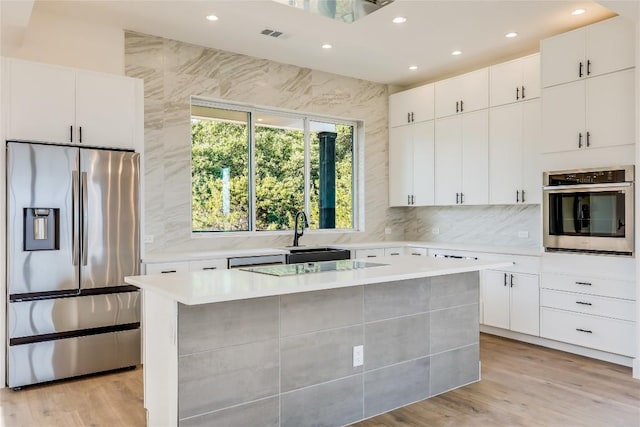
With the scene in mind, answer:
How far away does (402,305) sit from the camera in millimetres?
3109

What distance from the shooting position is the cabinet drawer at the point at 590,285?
375 centimetres

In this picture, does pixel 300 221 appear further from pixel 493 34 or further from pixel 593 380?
pixel 593 380

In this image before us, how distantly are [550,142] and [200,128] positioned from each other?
11.2ft

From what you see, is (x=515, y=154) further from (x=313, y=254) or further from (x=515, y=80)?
(x=313, y=254)

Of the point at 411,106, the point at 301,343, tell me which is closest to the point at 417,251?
the point at 411,106

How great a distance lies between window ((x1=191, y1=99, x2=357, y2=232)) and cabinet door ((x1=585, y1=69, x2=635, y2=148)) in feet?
9.50

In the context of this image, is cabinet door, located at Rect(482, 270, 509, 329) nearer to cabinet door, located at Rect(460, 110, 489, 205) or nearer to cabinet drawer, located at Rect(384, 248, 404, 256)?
cabinet door, located at Rect(460, 110, 489, 205)

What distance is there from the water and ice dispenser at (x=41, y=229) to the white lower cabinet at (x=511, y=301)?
393 cm

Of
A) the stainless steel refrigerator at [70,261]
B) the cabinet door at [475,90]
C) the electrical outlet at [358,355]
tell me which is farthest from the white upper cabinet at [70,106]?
the cabinet door at [475,90]

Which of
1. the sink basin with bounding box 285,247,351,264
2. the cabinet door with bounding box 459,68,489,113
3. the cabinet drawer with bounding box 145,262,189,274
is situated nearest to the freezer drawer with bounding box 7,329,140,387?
the cabinet drawer with bounding box 145,262,189,274

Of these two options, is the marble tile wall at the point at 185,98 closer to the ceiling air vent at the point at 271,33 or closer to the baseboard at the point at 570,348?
the ceiling air vent at the point at 271,33

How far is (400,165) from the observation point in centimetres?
615

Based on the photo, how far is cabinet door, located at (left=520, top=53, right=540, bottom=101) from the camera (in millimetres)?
4629

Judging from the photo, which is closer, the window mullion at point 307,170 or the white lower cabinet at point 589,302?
the white lower cabinet at point 589,302
